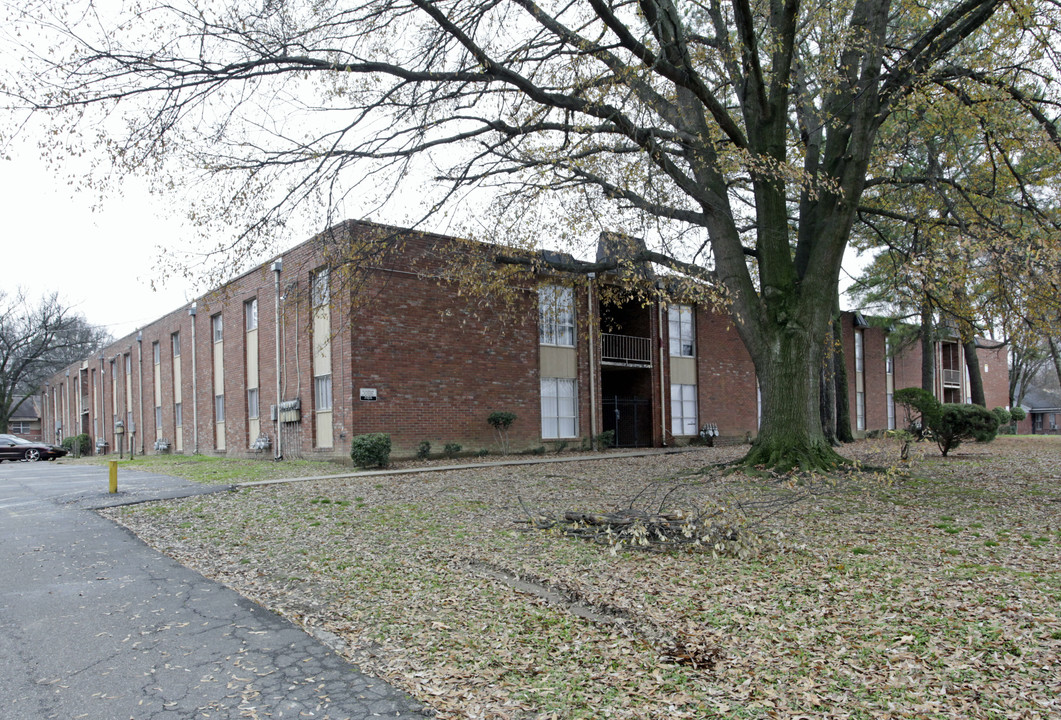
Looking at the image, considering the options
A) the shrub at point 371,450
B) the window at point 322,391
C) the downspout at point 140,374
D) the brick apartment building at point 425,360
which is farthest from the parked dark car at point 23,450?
the shrub at point 371,450

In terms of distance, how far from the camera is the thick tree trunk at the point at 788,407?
491 inches

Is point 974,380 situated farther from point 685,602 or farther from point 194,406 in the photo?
point 194,406

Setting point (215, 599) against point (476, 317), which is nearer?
point (215, 599)

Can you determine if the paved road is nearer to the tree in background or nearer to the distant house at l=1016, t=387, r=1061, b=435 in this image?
the tree in background

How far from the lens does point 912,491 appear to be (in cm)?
1096

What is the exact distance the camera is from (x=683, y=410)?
2719cm

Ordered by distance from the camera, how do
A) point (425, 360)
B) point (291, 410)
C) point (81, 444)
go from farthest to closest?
point (81, 444) → point (291, 410) → point (425, 360)

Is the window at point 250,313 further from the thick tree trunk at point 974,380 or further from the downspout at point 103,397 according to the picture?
the thick tree trunk at point 974,380

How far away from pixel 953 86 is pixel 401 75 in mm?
8777

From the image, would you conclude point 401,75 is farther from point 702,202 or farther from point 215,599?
point 215,599

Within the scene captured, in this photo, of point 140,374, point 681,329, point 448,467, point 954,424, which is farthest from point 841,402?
point 140,374

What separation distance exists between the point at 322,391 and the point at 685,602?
16.5m

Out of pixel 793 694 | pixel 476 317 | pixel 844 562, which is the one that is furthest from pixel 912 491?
pixel 476 317

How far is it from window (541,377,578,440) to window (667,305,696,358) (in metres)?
5.53
